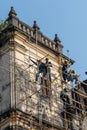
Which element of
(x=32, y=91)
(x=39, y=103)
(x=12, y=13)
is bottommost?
(x=39, y=103)

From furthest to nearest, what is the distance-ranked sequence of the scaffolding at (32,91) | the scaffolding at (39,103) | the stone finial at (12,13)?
the stone finial at (12,13), the scaffolding at (32,91), the scaffolding at (39,103)

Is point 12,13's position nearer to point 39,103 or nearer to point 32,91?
point 32,91

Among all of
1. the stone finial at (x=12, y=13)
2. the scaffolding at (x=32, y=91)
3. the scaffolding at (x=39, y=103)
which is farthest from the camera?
the stone finial at (x=12, y=13)

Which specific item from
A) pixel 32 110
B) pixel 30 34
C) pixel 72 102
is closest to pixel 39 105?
pixel 32 110

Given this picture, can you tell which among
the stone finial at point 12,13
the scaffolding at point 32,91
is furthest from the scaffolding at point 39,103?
the stone finial at point 12,13

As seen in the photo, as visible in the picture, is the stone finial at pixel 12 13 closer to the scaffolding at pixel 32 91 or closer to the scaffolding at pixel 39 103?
the scaffolding at pixel 32 91

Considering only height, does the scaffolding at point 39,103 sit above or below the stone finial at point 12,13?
below

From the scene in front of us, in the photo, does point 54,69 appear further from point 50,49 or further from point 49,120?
point 49,120

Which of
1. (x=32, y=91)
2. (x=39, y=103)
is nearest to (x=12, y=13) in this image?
(x=32, y=91)

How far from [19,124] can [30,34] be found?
6348 millimetres

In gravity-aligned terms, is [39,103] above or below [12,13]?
below

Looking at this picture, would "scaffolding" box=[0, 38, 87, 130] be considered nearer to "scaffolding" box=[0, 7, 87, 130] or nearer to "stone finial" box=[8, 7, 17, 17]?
"scaffolding" box=[0, 7, 87, 130]

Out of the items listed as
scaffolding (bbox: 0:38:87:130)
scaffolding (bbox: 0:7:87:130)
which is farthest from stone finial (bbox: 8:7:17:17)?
scaffolding (bbox: 0:38:87:130)

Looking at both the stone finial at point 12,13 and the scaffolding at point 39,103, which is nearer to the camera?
the scaffolding at point 39,103
